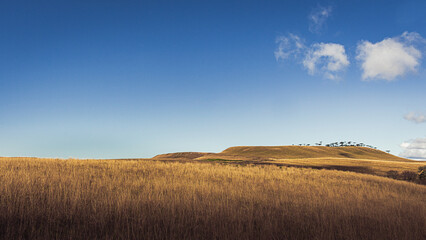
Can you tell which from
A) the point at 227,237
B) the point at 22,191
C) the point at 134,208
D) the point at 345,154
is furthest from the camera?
the point at 345,154

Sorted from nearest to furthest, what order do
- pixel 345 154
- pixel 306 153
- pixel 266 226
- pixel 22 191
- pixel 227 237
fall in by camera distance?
1. pixel 227 237
2. pixel 266 226
3. pixel 22 191
4. pixel 306 153
5. pixel 345 154

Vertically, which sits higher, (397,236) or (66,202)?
(66,202)

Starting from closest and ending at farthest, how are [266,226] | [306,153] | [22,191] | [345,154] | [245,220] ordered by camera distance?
[266,226]
[245,220]
[22,191]
[306,153]
[345,154]

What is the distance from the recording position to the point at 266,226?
16.0ft

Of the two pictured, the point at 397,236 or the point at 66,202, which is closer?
A: the point at 397,236

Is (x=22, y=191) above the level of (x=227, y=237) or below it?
above

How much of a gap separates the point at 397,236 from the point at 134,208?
18.7 ft

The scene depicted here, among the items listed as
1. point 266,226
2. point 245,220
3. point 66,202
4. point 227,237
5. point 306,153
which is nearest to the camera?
point 227,237

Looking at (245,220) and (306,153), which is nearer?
(245,220)

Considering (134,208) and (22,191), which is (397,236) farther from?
(22,191)

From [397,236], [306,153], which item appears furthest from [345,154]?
[397,236]

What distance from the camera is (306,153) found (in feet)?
353

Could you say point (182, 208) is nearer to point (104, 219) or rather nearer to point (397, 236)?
point (104, 219)

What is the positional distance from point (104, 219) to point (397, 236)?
6.04m
